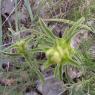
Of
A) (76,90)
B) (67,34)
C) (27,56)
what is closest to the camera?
(67,34)

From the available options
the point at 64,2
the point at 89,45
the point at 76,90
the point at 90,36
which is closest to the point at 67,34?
the point at 76,90

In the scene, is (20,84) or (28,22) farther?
(28,22)

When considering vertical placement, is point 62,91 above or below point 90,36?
below

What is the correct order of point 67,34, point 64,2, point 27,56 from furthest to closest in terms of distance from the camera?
point 64,2 → point 27,56 → point 67,34

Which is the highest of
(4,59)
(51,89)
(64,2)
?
(64,2)

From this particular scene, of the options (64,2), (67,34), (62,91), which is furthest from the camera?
(64,2)

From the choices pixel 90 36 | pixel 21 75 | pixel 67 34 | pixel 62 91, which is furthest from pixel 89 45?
pixel 67 34

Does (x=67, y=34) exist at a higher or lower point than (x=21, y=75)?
higher

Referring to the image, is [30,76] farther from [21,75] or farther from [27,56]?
[27,56]

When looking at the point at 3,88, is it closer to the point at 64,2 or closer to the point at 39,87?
the point at 39,87
